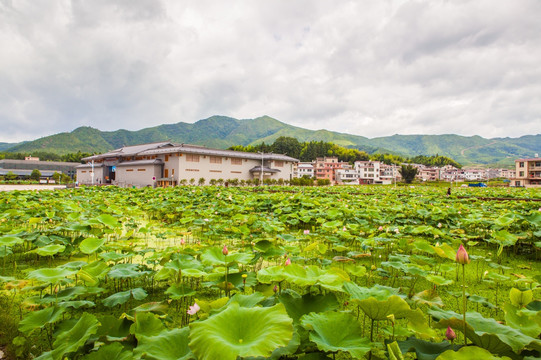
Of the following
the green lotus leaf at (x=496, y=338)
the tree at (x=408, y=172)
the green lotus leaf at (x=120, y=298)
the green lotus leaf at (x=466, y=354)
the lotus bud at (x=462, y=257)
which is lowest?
the green lotus leaf at (x=120, y=298)

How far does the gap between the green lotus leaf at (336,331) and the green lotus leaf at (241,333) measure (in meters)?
0.21

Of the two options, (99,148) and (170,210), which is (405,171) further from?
(99,148)

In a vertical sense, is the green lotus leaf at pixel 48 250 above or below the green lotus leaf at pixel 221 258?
below

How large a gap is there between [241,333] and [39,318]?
1.48 m

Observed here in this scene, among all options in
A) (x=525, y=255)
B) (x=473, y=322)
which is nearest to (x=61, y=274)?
(x=473, y=322)

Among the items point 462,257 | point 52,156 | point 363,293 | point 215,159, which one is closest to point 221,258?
point 363,293

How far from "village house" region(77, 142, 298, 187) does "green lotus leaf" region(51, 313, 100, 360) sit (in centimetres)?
3007

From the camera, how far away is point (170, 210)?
820 cm

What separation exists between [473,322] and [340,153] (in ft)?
278

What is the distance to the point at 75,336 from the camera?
4.77ft

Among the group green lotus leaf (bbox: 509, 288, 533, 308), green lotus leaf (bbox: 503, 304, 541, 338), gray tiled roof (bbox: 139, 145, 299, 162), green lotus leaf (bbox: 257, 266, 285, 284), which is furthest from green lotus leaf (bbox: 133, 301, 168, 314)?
gray tiled roof (bbox: 139, 145, 299, 162)

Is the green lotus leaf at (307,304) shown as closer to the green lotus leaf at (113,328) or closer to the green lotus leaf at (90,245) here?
the green lotus leaf at (113,328)

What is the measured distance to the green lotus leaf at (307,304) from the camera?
5.04ft

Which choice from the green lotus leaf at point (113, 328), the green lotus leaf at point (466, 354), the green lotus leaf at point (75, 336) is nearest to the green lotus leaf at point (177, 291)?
the green lotus leaf at point (113, 328)
